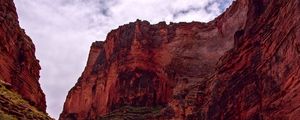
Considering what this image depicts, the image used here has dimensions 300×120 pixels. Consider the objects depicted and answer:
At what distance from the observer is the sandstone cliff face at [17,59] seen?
37.1m

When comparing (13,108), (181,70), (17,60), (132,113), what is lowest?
(13,108)

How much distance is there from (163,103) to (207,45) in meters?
10.1

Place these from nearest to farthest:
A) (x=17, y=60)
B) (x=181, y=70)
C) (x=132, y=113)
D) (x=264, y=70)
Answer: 1. (x=264, y=70)
2. (x=17, y=60)
3. (x=132, y=113)
4. (x=181, y=70)

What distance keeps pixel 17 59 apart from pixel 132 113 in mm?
32907

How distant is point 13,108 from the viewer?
26.5m

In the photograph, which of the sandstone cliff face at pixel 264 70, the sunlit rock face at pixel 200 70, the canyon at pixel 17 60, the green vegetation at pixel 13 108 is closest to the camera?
the green vegetation at pixel 13 108

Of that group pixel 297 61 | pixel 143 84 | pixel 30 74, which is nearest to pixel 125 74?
pixel 143 84

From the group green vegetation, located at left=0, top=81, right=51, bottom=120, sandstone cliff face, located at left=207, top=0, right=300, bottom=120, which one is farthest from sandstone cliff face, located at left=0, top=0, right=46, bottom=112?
sandstone cliff face, located at left=207, top=0, right=300, bottom=120

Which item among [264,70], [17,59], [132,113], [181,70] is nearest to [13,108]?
[17,59]

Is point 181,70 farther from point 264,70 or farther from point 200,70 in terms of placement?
point 264,70

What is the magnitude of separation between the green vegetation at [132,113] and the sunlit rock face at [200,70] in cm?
13

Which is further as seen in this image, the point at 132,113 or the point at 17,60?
the point at 132,113

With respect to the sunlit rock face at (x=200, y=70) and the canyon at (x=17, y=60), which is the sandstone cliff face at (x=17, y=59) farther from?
the sunlit rock face at (x=200, y=70)

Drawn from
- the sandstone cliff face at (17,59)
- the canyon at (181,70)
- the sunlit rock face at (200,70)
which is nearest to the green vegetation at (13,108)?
the canyon at (181,70)
